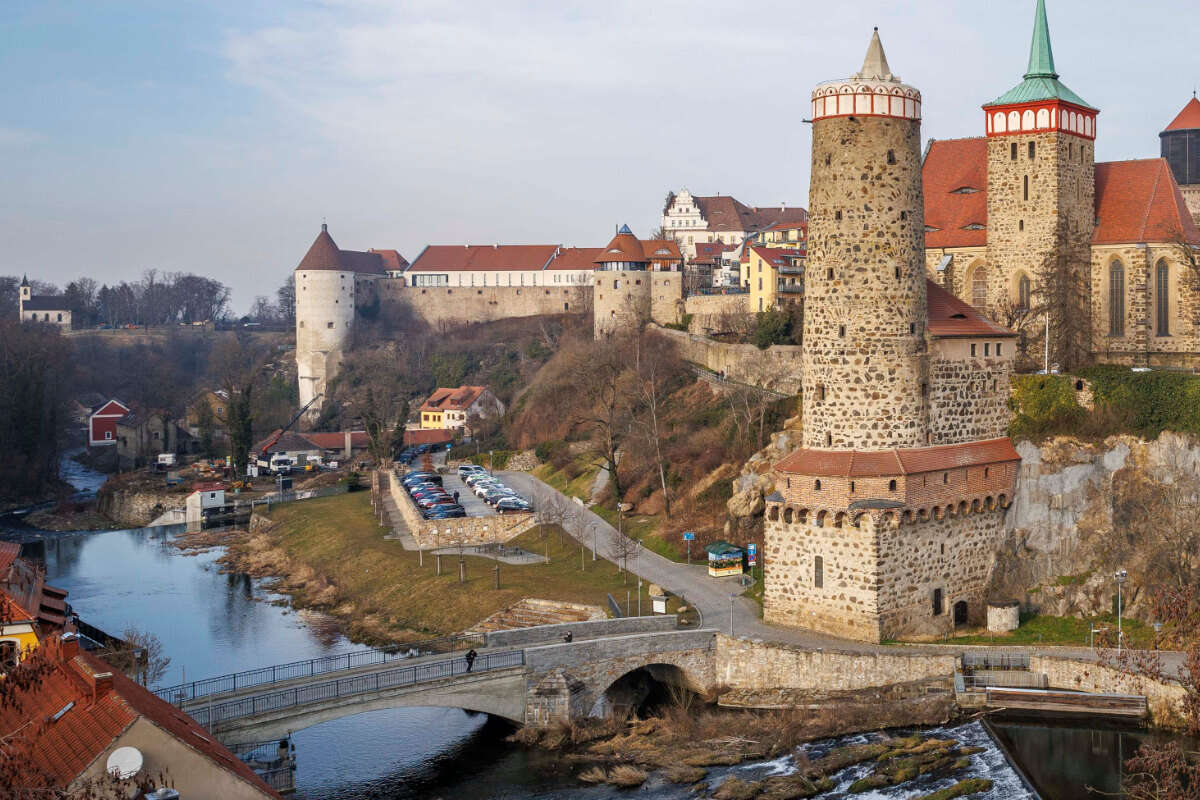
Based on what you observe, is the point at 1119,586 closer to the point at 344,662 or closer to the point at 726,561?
the point at 726,561

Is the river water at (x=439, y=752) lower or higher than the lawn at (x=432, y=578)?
lower

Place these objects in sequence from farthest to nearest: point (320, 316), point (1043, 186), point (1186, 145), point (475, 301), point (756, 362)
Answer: point (475, 301)
point (320, 316)
point (1186, 145)
point (756, 362)
point (1043, 186)

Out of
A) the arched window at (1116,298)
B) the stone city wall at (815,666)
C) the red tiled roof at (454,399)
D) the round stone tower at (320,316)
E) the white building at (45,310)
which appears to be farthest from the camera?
the white building at (45,310)

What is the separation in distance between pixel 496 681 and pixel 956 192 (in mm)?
33083

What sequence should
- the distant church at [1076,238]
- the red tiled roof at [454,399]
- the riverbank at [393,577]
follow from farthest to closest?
the red tiled roof at [454,399], the distant church at [1076,238], the riverbank at [393,577]

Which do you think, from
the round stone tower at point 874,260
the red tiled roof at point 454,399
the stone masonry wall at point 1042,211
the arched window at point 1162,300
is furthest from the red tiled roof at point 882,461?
the red tiled roof at point 454,399

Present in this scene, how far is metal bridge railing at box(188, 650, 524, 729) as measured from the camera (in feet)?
100

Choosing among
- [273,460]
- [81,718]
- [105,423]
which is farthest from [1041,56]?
[105,423]

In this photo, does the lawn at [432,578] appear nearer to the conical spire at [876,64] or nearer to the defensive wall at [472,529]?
the defensive wall at [472,529]

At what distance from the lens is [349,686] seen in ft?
107

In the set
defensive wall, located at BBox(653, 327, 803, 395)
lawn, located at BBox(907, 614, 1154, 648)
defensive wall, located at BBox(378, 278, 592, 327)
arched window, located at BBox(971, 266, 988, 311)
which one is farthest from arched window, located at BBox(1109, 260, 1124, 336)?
defensive wall, located at BBox(378, 278, 592, 327)

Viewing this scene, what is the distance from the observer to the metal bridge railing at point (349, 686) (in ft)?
100

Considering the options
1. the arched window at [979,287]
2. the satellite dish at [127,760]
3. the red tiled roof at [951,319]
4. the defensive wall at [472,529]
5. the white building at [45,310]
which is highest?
the white building at [45,310]

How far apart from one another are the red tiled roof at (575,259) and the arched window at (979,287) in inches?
2740
